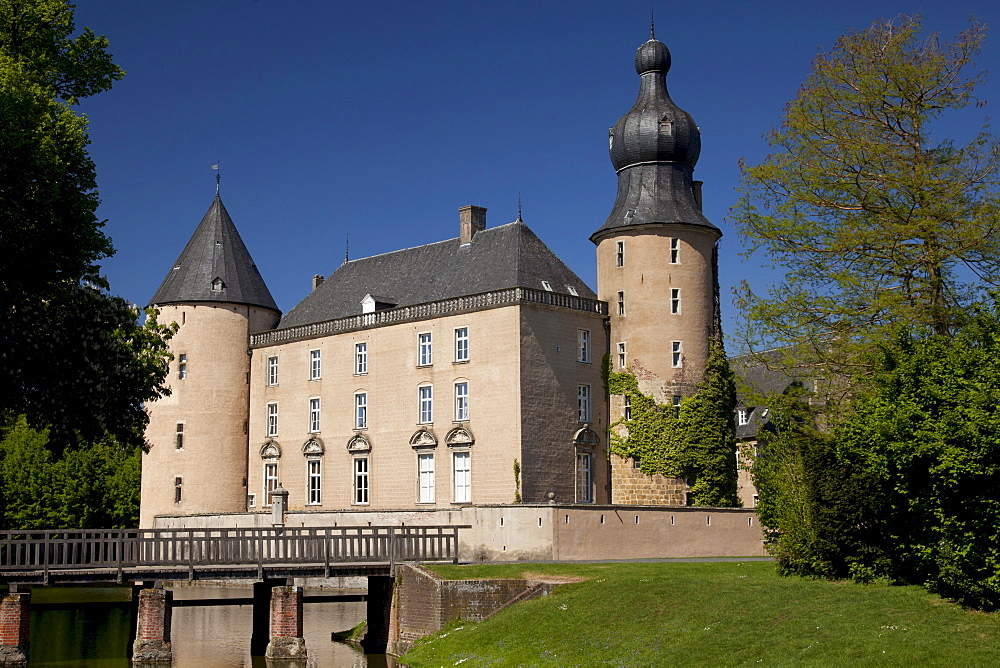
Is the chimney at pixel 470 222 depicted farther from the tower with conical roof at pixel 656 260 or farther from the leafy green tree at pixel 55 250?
the leafy green tree at pixel 55 250

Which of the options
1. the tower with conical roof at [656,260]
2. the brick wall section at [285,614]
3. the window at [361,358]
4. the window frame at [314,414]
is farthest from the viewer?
the window frame at [314,414]

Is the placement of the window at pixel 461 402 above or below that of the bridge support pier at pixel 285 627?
above

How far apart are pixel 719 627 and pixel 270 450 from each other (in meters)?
33.6

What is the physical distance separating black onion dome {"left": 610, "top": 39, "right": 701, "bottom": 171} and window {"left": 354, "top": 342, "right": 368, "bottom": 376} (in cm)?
1198

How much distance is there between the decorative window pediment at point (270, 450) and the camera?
168 feet

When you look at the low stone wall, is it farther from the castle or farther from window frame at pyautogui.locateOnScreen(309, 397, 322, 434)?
window frame at pyautogui.locateOnScreen(309, 397, 322, 434)

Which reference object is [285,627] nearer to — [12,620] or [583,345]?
[12,620]

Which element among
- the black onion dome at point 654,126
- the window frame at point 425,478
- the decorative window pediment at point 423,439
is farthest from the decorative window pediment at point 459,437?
the black onion dome at point 654,126

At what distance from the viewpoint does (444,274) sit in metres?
48.0

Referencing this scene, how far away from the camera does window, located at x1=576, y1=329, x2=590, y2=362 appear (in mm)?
44062

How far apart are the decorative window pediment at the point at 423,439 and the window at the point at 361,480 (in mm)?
3065

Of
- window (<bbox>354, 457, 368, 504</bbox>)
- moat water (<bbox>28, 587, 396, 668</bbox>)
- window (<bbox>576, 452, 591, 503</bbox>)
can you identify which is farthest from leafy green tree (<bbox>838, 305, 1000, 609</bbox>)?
window (<bbox>354, 457, 368, 504</bbox>)

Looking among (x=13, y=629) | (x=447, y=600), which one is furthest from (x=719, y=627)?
(x=13, y=629)

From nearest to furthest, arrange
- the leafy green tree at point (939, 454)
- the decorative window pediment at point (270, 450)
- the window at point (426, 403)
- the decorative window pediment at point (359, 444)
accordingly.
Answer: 1. the leafy green tree at point (939, 454)
2. the window at point (426, 403)
3. the decorative window pediment at point (359, 444)
4. the decorative window pediment at point (270, 450)
